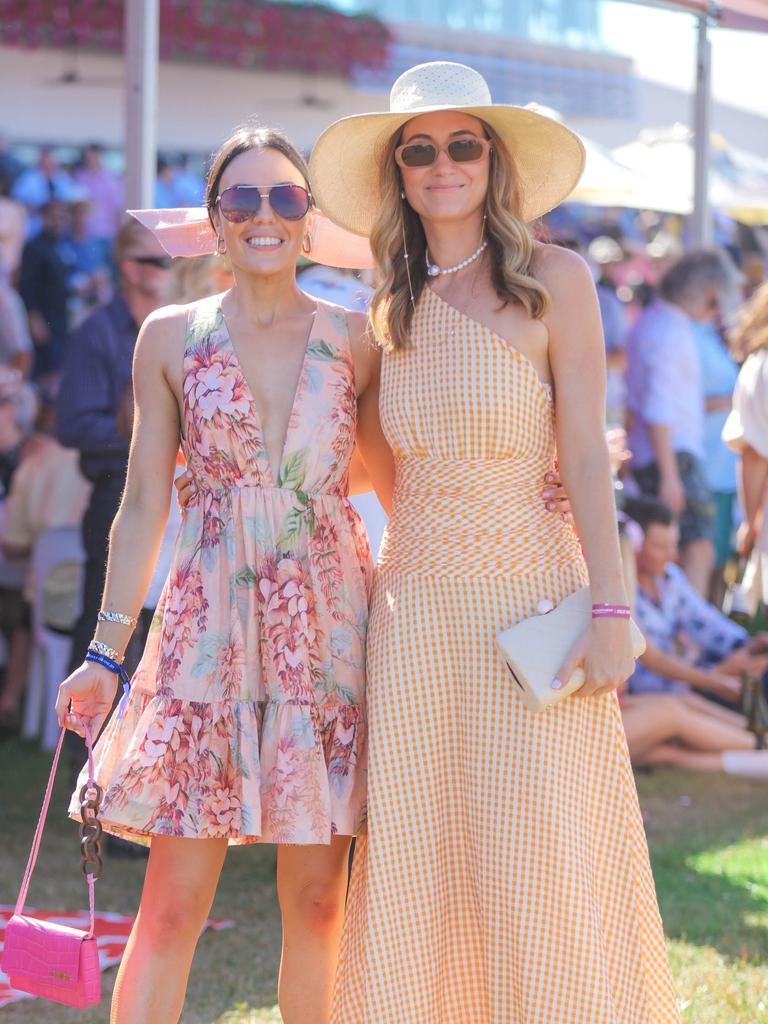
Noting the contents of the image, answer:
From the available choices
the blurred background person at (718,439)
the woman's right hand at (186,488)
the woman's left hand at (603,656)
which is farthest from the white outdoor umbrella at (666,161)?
the woman's left hand at (603,656)

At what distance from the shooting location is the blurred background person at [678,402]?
7500 mm

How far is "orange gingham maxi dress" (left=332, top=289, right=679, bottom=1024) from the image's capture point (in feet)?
9.03

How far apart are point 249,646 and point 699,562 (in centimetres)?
525

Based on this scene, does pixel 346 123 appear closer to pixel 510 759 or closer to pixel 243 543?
pixel 243 543

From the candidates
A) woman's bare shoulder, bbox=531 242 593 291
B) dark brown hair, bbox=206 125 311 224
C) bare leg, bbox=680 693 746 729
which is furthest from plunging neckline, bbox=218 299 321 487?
bare leg, bbox=680 693 746 729

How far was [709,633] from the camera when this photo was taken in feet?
22.9

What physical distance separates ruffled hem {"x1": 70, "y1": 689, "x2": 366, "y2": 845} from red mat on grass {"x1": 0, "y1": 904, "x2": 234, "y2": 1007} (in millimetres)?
1273

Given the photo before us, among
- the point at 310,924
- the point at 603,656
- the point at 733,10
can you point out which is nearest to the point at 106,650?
the point at 310,924

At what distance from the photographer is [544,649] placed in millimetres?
2742

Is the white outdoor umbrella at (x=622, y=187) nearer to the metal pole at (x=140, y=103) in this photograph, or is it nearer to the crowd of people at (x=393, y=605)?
the metal pole at (x=140, y=103)

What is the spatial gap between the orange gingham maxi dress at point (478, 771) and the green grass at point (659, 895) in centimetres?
101

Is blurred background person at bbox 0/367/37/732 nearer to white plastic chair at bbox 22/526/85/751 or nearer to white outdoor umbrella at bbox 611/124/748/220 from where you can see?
white plastic chair at bbox 22/526/85/751

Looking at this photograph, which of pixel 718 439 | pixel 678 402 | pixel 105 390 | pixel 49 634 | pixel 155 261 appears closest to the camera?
pixel 155 261

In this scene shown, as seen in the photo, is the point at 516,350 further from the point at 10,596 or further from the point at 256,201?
the point at 10,596
